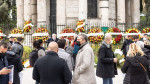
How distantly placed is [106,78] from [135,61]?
71.0 inches

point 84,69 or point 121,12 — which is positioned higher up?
point 121,12

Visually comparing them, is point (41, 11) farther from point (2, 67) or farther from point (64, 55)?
point (2, 67)

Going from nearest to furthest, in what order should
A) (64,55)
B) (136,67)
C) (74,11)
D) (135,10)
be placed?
1. (136,67)
2. (64,55)
3. (74,11)
4. (135,10)

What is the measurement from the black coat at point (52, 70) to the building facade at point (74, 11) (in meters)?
Answer: 16.7

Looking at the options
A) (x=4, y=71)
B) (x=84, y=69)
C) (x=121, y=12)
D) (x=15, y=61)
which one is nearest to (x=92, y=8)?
(x=121, y=12)

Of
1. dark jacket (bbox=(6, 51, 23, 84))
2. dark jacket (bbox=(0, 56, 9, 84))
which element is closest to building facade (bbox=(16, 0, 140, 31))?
dark jacket (bbox=(6, 51, 23, 84))

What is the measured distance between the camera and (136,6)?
1100 inches

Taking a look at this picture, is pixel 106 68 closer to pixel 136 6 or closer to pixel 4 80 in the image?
pixel 4 80

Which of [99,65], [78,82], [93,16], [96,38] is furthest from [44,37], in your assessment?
[78,82]

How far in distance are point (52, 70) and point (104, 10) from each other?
19.5m

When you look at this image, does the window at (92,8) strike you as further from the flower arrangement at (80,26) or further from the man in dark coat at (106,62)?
the man in dark coat at (106,62)

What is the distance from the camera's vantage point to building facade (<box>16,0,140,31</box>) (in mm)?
23172

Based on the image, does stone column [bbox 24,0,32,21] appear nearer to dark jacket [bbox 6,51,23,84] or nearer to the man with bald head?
dark jacket [bbox 6,51,23,84]

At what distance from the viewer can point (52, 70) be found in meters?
5.07
